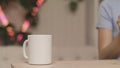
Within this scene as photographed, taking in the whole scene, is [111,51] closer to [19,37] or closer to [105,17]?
[105,17]

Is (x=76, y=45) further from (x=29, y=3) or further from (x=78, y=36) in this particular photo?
(x=29, y=3)

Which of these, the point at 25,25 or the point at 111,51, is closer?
the point at 111,51

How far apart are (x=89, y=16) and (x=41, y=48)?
1.41 metres

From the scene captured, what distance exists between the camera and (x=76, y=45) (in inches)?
83.4

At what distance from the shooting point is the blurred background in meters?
2.04

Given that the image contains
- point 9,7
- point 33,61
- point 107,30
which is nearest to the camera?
point 33,61

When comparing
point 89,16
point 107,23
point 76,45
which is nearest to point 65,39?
point 76,45

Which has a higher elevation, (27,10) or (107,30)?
(27,10)

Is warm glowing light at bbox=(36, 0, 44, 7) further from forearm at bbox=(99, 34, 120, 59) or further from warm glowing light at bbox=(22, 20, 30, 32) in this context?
forearm at bbox=(99, 34, 120, 59)

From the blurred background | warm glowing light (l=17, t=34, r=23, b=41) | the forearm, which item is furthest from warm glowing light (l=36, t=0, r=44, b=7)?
the forearm

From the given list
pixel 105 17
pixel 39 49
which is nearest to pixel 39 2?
pixel 105 17

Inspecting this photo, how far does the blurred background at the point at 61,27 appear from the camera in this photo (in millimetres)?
2045

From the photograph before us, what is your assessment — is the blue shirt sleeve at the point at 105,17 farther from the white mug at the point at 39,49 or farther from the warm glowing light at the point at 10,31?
the warm glowing light at the point at 10,31

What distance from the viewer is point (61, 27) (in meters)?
2.10
